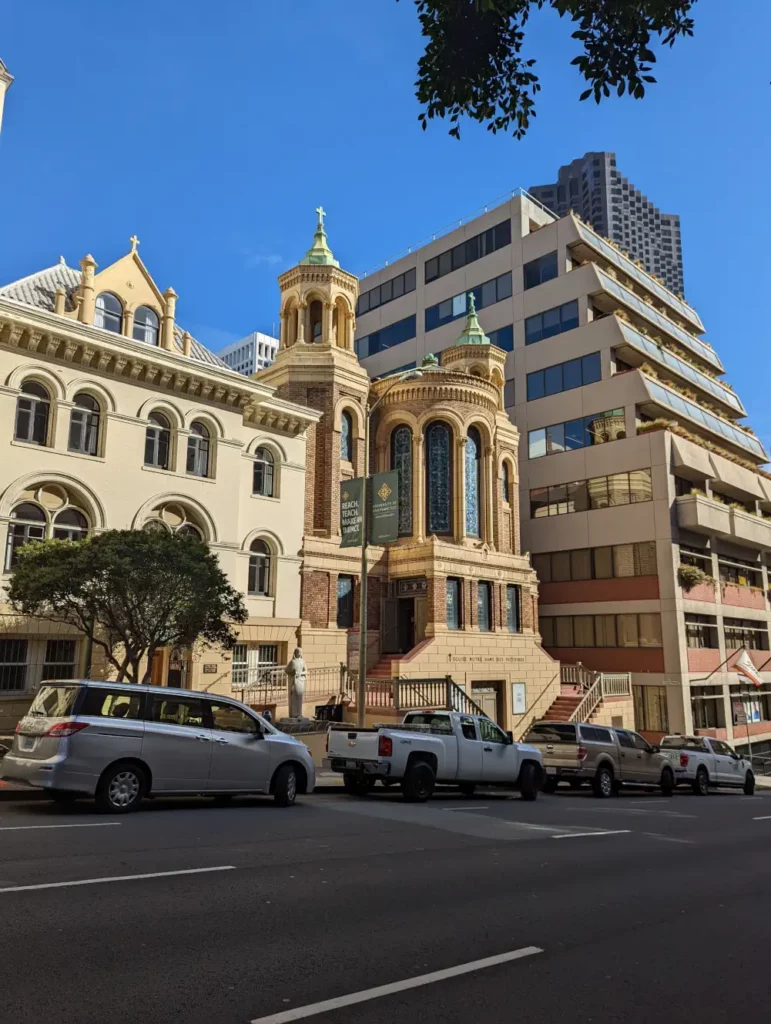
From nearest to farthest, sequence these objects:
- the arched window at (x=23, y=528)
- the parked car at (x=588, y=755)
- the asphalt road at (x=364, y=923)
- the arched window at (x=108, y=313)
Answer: the asphalt road at (x=364, y=923), the parked car at (x=588, y=755), the arched window at (x=23, y=528), the arched window at (x=108, y=313)

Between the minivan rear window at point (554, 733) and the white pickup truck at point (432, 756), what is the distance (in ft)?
5.67

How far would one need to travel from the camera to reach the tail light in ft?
34.8

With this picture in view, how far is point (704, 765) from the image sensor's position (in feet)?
74.1

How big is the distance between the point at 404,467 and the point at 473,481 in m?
3.49

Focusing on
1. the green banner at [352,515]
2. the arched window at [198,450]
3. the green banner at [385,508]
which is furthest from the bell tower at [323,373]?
the green banner at [385,508]

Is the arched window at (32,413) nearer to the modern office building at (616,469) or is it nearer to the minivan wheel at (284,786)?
the minivan wheel at (284,786)

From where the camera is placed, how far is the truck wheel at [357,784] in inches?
586

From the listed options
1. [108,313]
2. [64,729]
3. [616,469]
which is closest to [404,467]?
[616,469]

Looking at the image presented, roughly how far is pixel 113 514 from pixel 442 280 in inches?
1296

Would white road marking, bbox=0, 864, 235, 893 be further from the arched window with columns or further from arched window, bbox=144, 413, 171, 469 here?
the arched window with columns

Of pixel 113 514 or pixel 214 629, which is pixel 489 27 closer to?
pixel 214 629

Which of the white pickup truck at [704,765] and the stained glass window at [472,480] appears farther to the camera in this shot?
the stained glass window at [472,480]

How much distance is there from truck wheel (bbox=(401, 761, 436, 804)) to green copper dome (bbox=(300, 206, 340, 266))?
83.2ft

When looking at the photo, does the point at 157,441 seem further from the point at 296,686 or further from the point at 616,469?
the point at 616,469
